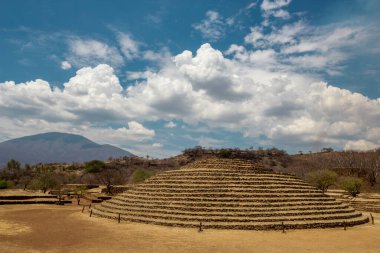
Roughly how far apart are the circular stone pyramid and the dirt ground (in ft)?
3.86

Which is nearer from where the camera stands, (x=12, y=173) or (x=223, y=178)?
(x=223, y=178)

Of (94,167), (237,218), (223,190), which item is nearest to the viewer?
(237,218)

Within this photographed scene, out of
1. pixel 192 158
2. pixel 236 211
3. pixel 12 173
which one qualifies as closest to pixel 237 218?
pixel 236 211

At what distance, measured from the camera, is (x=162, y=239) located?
1980 cm

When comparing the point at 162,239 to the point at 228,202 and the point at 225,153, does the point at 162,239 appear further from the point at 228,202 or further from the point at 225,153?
the point at 225,153

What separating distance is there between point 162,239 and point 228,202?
761 centimetres

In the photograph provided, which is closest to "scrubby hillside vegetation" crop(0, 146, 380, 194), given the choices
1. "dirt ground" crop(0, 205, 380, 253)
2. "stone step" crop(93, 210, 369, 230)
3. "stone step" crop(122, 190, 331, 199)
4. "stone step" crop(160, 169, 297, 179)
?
"stone step" crop(160, 169, 297, 179)

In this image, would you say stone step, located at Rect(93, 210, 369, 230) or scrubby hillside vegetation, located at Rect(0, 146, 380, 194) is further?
scrubby hillside vegetation, located at Rect(0, 146, 380, 194)

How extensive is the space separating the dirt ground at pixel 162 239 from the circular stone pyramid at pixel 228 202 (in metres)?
1.18

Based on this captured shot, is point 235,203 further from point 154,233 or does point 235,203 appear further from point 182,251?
point 182,251

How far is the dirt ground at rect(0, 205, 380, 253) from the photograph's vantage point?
17.7 meters

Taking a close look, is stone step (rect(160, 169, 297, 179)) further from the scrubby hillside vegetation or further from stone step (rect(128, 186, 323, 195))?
the scrubby hillside vegetation

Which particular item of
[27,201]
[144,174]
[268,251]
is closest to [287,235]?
[268,251]

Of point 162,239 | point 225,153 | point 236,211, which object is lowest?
point 162,239
